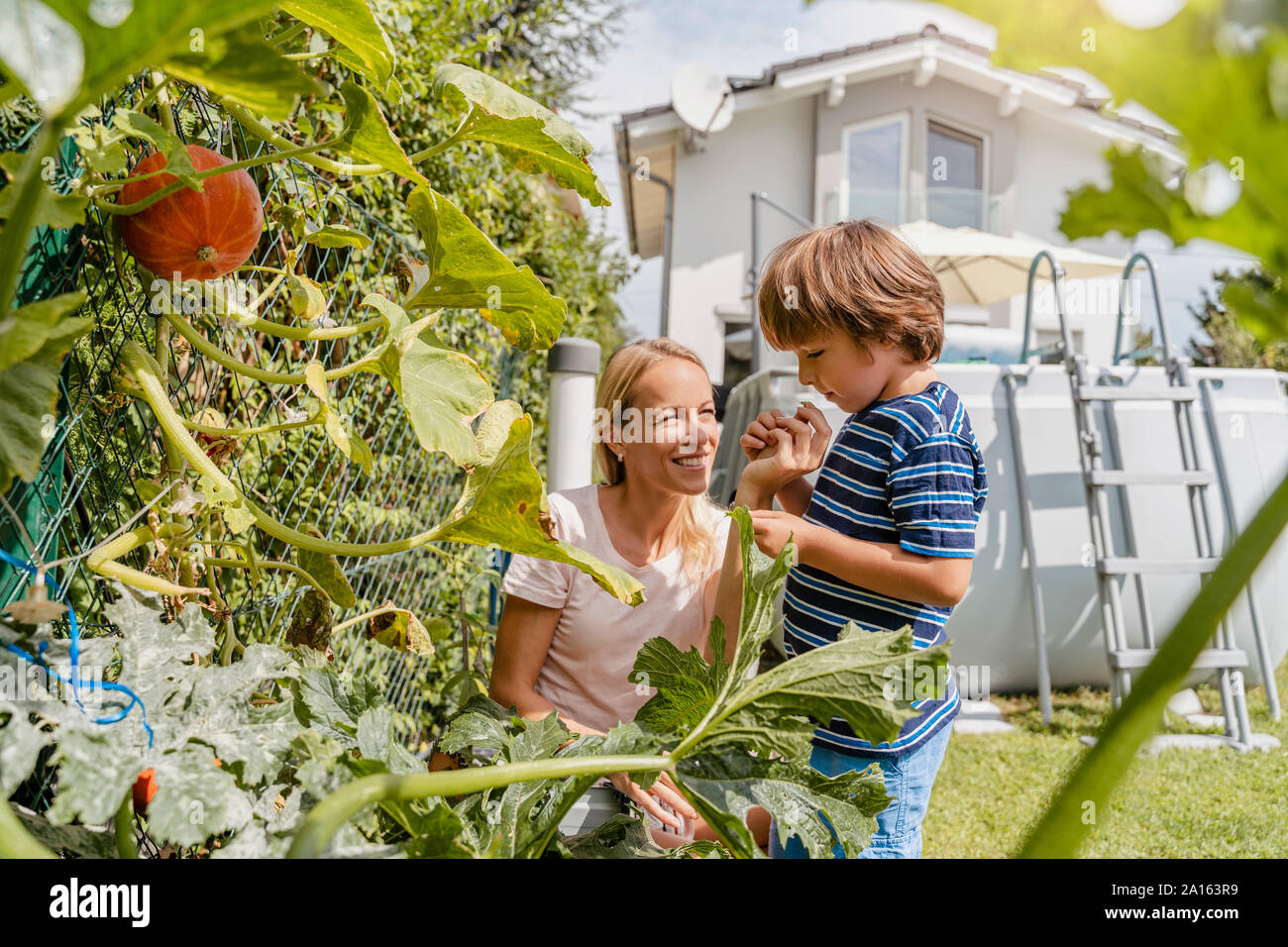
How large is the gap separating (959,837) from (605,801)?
2300mm

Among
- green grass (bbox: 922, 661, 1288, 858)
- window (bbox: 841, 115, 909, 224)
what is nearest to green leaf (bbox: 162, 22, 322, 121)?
green grass (bbox: 922, 661, 1288, 858)

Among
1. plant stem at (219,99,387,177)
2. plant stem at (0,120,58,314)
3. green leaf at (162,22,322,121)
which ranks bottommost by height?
plant stem at (0,120,58,314)

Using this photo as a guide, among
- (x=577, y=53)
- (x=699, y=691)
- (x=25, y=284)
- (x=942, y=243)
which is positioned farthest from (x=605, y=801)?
(x=577, y=53)

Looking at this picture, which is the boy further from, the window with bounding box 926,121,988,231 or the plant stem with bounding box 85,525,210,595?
the window with bounding box 926,121,988,231

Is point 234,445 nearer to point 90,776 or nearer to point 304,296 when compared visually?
point 304,296

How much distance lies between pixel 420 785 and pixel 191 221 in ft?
2.14

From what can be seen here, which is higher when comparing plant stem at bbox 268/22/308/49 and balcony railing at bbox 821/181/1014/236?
balcony railing at bbox 821/181/1014/236

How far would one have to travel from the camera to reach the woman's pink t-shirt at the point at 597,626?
170 centimetres

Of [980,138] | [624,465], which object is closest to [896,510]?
[624,465]

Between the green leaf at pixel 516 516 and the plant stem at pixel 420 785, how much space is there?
0.67 feet

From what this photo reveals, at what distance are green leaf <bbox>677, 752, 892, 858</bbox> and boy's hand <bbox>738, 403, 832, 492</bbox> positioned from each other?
35.5 inches

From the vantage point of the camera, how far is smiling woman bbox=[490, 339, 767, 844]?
5.57 ft

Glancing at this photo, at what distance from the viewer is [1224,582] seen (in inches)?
11.1

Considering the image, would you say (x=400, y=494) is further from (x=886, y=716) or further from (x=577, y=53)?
(x=577, y=53)
